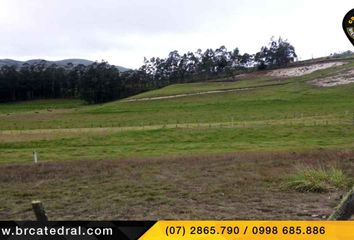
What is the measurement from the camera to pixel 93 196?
1202 cm

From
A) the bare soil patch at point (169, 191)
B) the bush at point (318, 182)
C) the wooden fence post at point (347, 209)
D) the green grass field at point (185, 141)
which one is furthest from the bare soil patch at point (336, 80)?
the wooden fence post at point (347, 209)

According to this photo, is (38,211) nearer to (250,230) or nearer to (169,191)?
(250,230)

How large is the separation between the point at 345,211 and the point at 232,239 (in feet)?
5.89

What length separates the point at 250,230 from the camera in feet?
14.0

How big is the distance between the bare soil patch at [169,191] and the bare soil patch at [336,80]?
3566 inches

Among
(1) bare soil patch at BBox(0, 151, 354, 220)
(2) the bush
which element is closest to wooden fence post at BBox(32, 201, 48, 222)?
(1) bare soil patch at BBox(0, 151, 354, 220)

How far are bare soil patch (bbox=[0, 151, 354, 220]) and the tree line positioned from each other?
404 ft

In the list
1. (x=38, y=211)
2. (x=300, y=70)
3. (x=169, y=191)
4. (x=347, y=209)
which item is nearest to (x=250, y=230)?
(x=347, y=209)

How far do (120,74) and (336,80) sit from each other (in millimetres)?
73362

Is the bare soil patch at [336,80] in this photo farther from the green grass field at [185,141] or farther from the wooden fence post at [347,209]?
the wooden fence post at [347,209]

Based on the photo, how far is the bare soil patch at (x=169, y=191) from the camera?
9477 mm

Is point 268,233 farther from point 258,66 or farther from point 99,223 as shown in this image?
point 258,66

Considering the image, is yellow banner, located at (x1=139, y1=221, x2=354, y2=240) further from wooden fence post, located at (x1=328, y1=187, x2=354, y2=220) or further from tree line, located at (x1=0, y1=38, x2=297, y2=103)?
tree line, located at (x1=0, y1=38, x2=297, y2=103)

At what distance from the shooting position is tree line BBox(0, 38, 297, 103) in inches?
5605
